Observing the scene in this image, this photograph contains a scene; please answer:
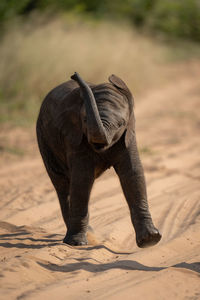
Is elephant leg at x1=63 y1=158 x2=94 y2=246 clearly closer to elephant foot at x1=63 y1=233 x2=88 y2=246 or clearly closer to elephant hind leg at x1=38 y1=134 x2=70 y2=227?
elephant foot at x1=63 y1=233 x2=88 y2=246

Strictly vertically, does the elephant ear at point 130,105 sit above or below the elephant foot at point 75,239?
above

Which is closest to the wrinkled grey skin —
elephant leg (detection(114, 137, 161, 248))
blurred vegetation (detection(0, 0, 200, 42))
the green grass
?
elephant leg (detection(114, 137, 161, 248))

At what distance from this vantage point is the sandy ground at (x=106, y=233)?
15.4 feet

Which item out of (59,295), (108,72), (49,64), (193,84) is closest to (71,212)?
(59,295)

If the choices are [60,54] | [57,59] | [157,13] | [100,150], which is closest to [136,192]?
[100,150]

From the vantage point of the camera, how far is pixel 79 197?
231 inches

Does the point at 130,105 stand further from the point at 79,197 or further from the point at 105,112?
the point at 79,197

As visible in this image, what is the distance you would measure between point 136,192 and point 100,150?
2.46 feet

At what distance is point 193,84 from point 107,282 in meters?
14.9

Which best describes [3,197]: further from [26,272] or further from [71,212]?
[26,272]

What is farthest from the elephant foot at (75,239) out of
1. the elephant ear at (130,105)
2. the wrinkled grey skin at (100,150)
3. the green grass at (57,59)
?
the green grass at (57,59)

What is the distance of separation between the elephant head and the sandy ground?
122 centimetres

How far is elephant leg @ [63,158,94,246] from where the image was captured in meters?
5.78

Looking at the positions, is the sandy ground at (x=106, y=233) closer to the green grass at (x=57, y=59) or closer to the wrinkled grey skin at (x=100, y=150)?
the wrinkled grey skin at (x=100, y=150)
